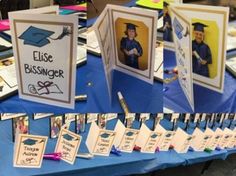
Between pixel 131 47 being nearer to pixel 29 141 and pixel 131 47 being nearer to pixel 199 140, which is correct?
pixel 29 141

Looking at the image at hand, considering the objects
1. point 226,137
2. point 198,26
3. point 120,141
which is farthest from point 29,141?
point 226,137

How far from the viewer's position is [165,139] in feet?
5.48

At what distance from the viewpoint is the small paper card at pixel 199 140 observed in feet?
5.70

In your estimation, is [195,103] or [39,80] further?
[195,103]

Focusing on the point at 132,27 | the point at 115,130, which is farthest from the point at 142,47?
the point at 115,130

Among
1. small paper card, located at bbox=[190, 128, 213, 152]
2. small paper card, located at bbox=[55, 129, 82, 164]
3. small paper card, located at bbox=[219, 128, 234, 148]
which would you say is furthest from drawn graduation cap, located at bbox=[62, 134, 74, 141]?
small paper card, located at bbox=[219, 128, 234, 148]

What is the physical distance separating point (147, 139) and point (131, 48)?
92 centimetres

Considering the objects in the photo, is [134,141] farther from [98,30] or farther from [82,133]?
[98,30]

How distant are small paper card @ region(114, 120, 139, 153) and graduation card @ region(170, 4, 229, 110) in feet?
2.32

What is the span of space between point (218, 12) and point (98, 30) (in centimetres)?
26

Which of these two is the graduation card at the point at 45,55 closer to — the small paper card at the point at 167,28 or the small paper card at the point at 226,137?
the small paper card at the point at 167,28

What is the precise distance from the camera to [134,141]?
158cm

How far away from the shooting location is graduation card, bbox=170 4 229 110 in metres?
0.71

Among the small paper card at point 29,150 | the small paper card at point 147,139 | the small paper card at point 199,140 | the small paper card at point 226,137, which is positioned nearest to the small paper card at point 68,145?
the small paper card at point 29,150
